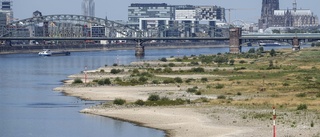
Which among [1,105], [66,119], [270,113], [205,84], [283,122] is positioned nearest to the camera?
[283,122]

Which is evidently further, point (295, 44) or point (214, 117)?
point (295, 44)

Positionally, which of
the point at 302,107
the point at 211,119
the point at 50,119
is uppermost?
the point at 302,107

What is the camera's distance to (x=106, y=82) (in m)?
81.4

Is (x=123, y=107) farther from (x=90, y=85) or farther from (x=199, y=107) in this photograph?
(x=90, y=85)

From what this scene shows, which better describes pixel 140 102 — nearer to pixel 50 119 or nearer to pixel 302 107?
pixel 50 119

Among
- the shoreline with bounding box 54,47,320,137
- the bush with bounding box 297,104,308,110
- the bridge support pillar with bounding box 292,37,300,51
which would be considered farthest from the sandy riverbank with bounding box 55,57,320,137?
the bridge support pillar with bounding box 292,37,300,51

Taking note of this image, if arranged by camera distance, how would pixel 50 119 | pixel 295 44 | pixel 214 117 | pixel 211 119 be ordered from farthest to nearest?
1. pixel 295 44
2. pixel 50 119
3. pixel 214 117
4. pixel 211 119

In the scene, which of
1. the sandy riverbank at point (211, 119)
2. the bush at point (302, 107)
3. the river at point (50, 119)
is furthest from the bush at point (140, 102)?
the bush at point (302, 107)

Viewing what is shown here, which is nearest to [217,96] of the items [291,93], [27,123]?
[291,93]

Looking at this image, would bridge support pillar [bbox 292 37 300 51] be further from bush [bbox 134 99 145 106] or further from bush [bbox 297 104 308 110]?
bush [bbox 297 104 308 110]

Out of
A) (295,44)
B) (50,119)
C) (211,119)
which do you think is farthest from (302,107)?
(295,44)

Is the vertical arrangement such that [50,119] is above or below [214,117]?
below

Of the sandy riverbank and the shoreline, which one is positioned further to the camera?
the shoreline

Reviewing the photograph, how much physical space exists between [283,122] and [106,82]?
37.9 m
